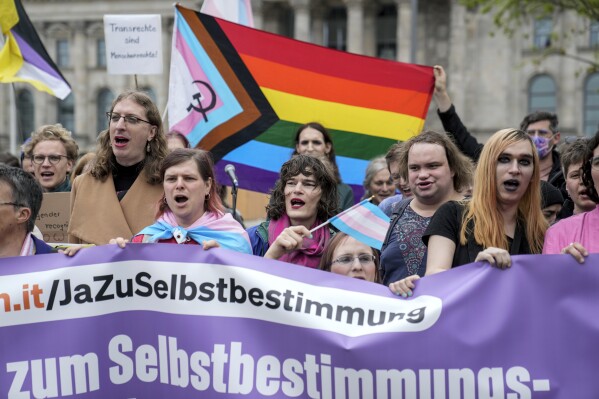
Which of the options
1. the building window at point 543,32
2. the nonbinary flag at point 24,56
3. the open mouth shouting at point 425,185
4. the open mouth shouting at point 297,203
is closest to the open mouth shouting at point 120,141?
the open mouth shouting at point 297,203

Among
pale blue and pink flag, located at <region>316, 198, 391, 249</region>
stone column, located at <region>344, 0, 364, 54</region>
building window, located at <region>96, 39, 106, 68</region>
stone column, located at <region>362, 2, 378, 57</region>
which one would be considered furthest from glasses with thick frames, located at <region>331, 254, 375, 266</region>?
building window, located at <region>96, 39, 106, 68</region>

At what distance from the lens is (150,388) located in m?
4.62

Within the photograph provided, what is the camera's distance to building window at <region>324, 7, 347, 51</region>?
57.4 metres

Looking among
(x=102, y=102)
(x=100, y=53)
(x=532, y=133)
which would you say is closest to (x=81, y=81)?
(x=102, y=102)

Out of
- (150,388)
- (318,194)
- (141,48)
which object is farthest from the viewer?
(141,48)

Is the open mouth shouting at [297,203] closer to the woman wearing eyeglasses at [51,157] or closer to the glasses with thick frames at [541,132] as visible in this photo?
the woman wearing eyeglasses at [51,157]

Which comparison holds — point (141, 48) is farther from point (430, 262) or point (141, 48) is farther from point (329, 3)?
point (329, 3)

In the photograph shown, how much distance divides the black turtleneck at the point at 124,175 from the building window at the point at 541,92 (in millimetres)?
48233

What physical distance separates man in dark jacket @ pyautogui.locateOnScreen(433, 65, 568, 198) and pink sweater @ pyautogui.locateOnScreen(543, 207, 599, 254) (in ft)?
8.77

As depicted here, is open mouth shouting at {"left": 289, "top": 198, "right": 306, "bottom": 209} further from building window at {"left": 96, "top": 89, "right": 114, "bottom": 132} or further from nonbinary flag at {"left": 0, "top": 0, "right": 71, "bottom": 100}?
building window at {"left": 96, "top": 89, "right": 114, "bottom": 132}

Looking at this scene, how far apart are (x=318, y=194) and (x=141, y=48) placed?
5180 millimetres

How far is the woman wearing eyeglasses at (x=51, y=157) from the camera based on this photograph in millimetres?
7500

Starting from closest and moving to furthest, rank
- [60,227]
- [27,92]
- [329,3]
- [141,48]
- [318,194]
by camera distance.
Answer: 1. [318,194]
2. [60,227]
3. [141,48]
4. [329,3]
5. [27,92]

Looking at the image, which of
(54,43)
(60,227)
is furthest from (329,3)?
(60,227)
